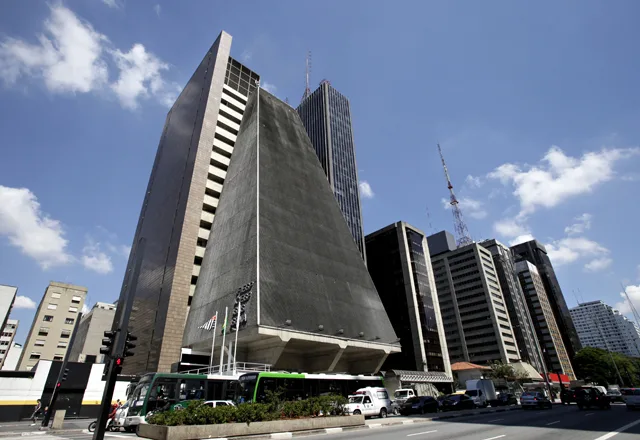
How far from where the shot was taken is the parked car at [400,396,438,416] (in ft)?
Answer: 90.0

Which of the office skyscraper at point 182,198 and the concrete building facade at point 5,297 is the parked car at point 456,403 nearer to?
the office skyscraper at point 182,198

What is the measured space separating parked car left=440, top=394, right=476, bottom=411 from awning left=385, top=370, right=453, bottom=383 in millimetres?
20866

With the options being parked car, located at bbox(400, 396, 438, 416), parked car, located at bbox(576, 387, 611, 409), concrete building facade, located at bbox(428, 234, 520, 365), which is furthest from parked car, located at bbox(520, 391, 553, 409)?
concrete building facade, located at bbox(428, 234, 520, 365)

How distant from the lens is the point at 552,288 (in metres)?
149

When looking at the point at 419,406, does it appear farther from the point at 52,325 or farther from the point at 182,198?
the point at 52,325

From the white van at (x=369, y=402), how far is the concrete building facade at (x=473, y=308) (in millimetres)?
88333

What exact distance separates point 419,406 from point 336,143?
9624cm

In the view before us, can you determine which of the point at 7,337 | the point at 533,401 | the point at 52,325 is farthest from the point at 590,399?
the point at 7,337

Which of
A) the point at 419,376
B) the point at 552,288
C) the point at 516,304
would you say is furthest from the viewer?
the point at 552,288

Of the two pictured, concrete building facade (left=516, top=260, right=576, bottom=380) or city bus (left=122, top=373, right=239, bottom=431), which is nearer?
city bus (left=122, top=373, right=239, bottom=431)

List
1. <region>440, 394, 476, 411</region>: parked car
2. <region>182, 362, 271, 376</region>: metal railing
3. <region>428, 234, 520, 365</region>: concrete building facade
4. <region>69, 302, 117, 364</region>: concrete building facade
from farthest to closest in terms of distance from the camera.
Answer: <region>428, 234, 520, 365</region>: concrete building facade, <region>69, 302, 117, 364</region>: concrete building facade, <region>440, 394, 476, 411</region>: parked car, <region>182, 362, 271, 376</region>: metal railing

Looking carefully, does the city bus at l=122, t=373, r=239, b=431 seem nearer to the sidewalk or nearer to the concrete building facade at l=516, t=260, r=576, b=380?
the sidewalk

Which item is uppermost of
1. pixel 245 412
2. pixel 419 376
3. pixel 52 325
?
pixel 52 325

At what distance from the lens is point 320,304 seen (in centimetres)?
3638
